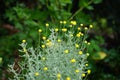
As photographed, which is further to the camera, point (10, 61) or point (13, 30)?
point (13, 30)

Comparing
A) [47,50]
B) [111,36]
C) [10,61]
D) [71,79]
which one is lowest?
[111,36]

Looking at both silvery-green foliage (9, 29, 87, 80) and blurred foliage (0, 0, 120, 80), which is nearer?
silvery-green foliage (9, 29, 87, 80)

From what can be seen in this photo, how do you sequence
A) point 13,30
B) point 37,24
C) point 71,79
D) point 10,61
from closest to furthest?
point 71,79 < point 37,24 < point 10,61 < point 13,30

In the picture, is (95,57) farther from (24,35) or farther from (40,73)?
(40,73)

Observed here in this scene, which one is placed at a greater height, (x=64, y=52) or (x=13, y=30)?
(x=64, y=52)

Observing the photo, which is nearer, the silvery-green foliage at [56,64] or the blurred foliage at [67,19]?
the silvery-green foliage at [56,64]

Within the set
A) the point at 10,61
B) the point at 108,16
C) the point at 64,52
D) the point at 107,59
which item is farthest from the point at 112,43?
the point at 64,52

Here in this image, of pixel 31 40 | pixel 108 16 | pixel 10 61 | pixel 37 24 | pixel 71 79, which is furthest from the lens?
pixel 108 16

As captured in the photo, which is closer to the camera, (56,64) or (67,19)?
(56,64)
